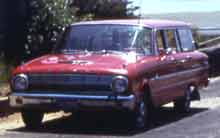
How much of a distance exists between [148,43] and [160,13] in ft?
53.2

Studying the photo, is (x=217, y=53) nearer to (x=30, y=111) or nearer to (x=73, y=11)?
(x=73, y=11)

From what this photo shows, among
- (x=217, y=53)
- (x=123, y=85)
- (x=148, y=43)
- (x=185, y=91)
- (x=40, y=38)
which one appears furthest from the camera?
(x=217, y=53)

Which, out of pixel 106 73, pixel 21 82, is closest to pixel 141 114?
pixel 106 73

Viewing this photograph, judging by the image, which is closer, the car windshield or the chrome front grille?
the chrome front grille

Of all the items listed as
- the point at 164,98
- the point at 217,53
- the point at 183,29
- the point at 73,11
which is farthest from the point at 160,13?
the point at 164,98

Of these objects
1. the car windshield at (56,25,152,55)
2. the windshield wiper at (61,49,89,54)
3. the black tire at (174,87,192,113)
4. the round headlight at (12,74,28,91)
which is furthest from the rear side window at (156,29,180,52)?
the round headlight at (12,74,28,91)

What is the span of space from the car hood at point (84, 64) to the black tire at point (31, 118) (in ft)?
2.22

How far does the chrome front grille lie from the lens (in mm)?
12344

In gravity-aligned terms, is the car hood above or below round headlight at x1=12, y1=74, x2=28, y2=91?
above

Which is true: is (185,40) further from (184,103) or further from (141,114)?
(141,114)

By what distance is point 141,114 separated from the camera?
1284cm

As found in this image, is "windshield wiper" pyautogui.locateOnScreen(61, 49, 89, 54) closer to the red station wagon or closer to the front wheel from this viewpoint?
the red station wagon

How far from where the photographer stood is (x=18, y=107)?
501 inches

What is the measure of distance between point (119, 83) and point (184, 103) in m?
3.34
